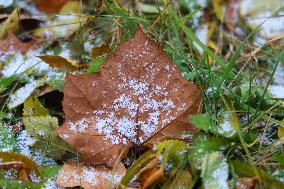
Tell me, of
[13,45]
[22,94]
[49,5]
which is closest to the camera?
[22,94]

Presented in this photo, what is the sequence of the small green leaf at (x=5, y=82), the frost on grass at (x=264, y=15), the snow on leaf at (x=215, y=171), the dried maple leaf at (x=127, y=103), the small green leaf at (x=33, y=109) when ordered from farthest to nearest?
1. the frost on grass at (x=264, y=15)
2. the small green leaf at (x=5, y=82)
3. the small green leaf at (x=33, y=109)
4. the dried maple leaf at (x=127, y=103)
5. the snow on leaf at (x=215, y=171)

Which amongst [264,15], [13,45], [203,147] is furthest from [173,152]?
[264,15]

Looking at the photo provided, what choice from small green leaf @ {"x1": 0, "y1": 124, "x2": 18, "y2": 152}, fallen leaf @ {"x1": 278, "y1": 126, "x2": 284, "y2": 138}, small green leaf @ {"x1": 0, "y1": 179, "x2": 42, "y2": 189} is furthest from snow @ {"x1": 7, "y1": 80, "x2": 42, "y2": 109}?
fallen leaf @ {"x1": 278, "y1": 126, "x2": 284, "y2": 138}

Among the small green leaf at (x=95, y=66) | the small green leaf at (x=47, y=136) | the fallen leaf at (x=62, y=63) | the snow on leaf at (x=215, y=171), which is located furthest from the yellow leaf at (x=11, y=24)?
the snow on leaf at (x=215, y=171)

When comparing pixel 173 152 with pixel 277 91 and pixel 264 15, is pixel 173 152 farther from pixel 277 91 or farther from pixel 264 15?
pixel 264 15

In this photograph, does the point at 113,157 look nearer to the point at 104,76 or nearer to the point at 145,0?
the point at 104,76

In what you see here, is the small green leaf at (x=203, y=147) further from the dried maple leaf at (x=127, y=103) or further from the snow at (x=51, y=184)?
the snow at (x=51, y=184)

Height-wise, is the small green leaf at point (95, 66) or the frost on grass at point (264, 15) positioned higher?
the frost on grass at point (264, 15)

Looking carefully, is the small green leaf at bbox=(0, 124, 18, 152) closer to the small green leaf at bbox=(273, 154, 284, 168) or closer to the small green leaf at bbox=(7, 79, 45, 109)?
the small green leaf at bbox=(7, 79, 45, 109)
